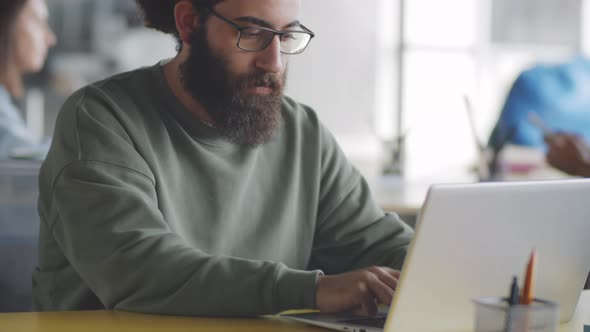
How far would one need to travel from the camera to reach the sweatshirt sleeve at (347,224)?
164 centimetres

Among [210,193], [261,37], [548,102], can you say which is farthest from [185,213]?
[548,102]

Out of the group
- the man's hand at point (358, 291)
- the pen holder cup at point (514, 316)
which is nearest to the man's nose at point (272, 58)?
the man's hand at point (358, 291)

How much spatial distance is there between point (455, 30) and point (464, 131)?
644 mm

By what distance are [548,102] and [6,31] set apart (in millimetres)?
2729

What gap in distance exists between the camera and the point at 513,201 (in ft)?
3.23

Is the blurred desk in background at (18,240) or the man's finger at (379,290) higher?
the man's finger at (379,290)

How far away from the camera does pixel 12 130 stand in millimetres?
4051

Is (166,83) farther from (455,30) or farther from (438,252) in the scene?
(455,30)

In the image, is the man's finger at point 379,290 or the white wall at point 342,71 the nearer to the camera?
the man's finger at point 379,290

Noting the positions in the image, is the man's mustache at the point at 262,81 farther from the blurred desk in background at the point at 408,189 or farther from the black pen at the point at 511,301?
the black pen at the point at 511,301

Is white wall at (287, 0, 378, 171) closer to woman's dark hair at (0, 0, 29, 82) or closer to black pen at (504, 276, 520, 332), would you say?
woman's dark hair at (0, 0, 29, 82)

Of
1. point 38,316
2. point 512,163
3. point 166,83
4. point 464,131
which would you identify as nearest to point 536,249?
point 38,316

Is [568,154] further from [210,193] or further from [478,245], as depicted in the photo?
[478,245]

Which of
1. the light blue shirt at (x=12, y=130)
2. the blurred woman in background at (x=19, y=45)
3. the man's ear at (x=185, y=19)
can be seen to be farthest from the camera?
the blurred woman in background at (x=19, y=45)
